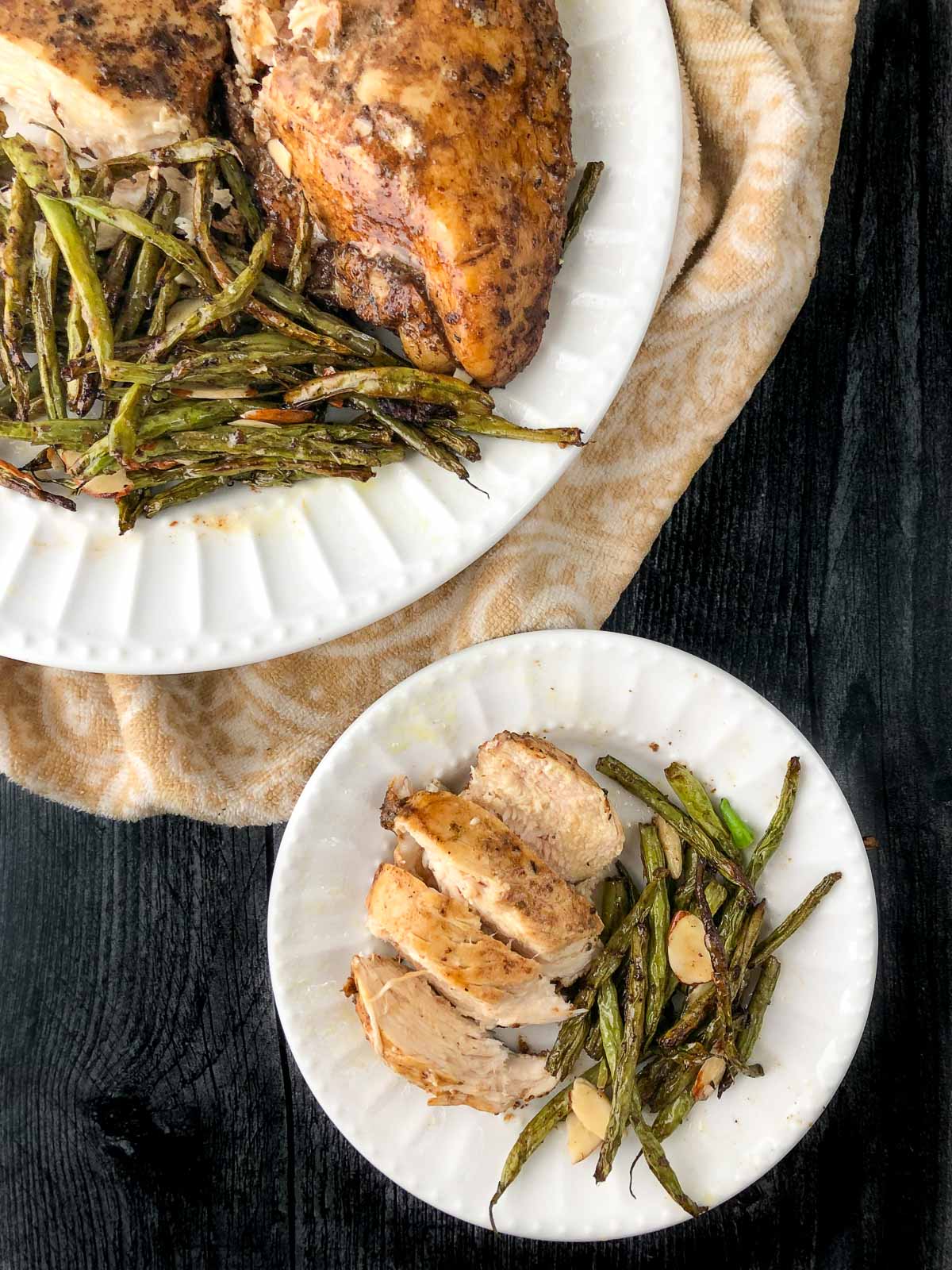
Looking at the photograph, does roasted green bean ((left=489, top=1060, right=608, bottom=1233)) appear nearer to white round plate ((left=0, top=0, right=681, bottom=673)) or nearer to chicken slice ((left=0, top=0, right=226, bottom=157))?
white round plate ((left=0, top=0, right=681, bottom=673))

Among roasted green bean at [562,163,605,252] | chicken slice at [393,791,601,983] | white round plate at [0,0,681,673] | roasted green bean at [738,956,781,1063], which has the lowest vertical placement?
roasted green bean at [738,956,781,1063]

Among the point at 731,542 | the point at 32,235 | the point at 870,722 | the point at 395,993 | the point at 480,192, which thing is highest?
the point at 480,192

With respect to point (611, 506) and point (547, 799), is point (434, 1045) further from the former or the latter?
point (611, 506)

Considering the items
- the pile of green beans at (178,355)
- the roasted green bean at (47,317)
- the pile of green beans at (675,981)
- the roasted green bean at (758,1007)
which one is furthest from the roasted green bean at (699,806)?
the roasted green bean at (47,317)

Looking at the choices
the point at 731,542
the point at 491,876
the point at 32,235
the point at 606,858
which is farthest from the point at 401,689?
the point at 32,235

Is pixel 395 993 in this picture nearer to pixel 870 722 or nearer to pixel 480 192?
pixel 870 722

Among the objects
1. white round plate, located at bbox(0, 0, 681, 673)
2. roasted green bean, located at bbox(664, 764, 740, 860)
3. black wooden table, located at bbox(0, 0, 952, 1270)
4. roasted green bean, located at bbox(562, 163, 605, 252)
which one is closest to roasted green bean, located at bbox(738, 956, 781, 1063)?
roasted green bean, located at bbox(664, 764, 740, 860)
